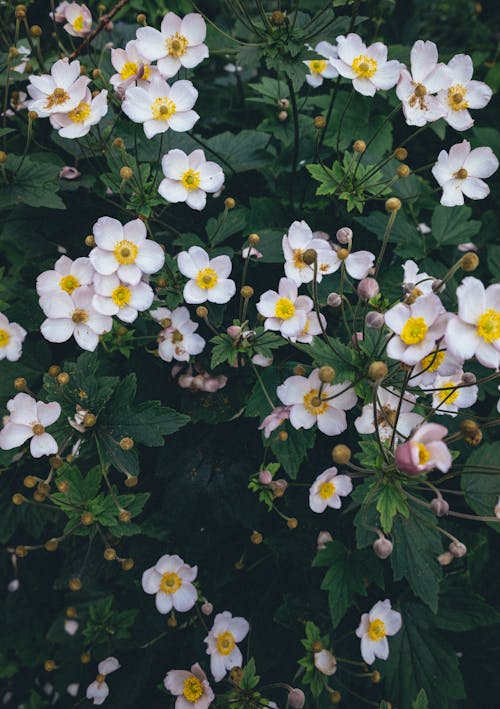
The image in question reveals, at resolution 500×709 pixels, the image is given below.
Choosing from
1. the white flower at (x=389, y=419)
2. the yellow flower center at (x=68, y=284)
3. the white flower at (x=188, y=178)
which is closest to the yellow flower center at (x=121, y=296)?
the yellow flower center at (x=68, y=284)

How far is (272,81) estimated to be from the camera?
7.87 feet

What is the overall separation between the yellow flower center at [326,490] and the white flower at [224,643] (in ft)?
1.90

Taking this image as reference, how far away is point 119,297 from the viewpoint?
1677mm

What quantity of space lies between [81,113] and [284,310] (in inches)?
34.9

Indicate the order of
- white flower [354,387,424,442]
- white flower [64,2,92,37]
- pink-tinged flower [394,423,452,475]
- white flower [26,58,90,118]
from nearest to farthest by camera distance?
pink-tinged flower [394,423,452,475] < white flower [354,387,424,442] < white flower [26,58,90,118] < white flower [64,2,92,37]

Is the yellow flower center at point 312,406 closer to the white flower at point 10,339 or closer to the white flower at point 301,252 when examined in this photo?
the white flower at point 301,252

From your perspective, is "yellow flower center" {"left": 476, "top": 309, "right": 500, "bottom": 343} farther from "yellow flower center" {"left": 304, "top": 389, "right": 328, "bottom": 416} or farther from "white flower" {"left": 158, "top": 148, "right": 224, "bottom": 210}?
"white flower" {"left": 158, "top": 148, "right": 224, "bottom": 210}

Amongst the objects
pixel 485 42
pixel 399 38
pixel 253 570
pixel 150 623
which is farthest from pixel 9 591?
pixel 485 42

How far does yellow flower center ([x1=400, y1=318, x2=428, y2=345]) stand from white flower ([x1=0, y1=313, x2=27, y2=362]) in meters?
1.17

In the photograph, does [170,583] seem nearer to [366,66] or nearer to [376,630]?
[376,630]

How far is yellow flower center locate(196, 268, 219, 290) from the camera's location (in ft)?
5.88

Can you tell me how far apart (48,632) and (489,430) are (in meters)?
2.10

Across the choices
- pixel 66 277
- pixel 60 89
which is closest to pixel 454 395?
pixel 66 277

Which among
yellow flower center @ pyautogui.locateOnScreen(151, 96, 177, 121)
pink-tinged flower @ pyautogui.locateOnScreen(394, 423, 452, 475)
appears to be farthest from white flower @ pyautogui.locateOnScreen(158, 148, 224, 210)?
pink-tinged flower @ pyautogui.locateOnScreen(394, 423, 452, 475)
